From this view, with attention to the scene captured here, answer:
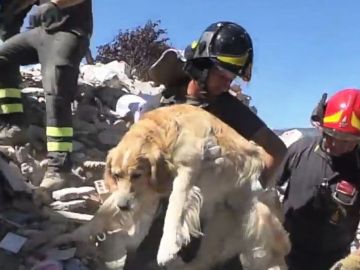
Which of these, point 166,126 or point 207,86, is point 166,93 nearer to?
point 207,86

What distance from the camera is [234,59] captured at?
4754 mm

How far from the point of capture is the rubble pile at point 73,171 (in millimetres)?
5043

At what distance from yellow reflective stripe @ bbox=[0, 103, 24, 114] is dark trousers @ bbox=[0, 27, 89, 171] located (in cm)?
46

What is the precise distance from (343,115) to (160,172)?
1.09m

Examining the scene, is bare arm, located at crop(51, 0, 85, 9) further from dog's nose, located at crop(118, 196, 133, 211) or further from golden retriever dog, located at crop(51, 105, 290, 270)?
dog's nose, located at crop(118, 196, 133, 211)

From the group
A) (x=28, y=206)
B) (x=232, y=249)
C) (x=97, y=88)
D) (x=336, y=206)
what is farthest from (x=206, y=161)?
(x=97, y=88)

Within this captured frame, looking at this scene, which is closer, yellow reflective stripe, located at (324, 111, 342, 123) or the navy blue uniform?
yellow reflective stripe, located at (324, 111, 342, 123)

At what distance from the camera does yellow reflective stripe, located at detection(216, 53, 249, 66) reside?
187 inches

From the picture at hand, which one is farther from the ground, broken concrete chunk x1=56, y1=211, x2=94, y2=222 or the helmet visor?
the helmet visor

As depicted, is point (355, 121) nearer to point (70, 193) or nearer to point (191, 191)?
point (191, 191)

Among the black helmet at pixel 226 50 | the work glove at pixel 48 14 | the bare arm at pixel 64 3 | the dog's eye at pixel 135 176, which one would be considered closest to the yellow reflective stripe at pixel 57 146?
the work glove at pixel 48 14

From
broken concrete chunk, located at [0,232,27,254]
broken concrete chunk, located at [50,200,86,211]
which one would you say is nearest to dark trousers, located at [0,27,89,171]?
broken concrete chunk, located at [50,200,86,211]

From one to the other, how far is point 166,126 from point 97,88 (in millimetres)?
3724

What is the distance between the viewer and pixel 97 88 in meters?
8.03
